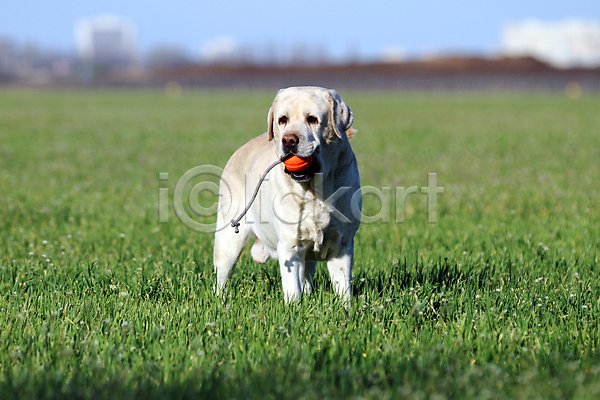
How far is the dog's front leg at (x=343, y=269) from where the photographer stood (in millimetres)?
4406

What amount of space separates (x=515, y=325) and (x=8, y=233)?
6.19 m

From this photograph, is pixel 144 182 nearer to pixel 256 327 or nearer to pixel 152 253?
pixel 152 253

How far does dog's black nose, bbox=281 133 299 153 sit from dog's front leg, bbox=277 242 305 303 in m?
0.79

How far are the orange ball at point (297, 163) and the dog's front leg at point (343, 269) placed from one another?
763mm

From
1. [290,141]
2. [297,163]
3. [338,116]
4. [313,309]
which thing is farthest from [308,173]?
[313,309]

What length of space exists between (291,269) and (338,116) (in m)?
1.17

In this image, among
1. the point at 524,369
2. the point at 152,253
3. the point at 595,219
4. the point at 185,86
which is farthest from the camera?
the point at 185,86

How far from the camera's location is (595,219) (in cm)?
801

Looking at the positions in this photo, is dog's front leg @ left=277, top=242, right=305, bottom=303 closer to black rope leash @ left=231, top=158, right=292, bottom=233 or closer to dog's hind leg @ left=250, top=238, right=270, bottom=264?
black rope leash @ left=231, top=158, right=292, bottom=233

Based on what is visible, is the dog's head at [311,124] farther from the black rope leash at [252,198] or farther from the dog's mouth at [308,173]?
the black rope leash at [252,198]

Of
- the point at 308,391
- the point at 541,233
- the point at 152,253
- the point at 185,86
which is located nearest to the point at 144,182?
the point at 152,253

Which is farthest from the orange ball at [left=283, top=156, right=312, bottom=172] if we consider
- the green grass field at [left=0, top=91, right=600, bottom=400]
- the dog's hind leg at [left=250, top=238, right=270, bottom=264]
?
the dog's hind leg at [left=250, top=238, right=270, bottom=264]

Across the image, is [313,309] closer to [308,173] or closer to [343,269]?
[343,269]

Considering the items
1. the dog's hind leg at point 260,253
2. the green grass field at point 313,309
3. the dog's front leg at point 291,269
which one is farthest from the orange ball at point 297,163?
the dog's hind leg at point 260,253
